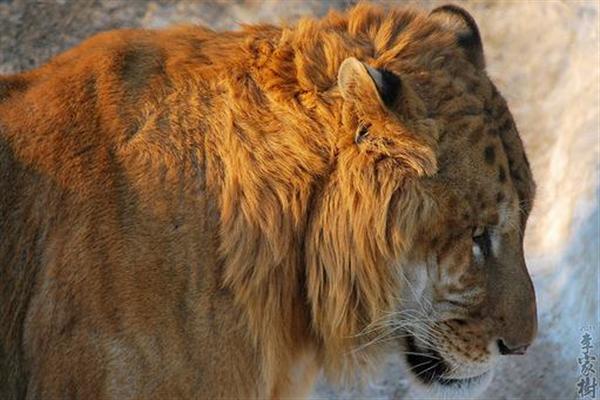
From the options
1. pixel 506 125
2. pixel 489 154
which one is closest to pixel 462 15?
pixel 506 125

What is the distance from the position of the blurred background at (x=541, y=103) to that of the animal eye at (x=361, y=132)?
211 cm

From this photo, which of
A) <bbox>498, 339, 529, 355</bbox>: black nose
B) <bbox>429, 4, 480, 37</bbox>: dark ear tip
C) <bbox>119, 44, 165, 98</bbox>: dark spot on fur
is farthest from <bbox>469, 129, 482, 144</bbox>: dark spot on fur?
<bbox>119, 44, 165, 98</bbox>: dark spot on fur

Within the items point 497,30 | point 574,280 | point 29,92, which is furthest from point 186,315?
point 497,30

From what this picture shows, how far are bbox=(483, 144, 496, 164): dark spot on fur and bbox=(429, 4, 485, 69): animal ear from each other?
1.01ft

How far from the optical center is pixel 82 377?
2.84 metres

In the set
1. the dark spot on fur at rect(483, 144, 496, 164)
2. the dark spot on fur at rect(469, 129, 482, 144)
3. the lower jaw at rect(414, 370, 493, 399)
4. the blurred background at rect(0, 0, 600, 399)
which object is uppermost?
the dark spot on fur at rect(469, 129, 482, 144)

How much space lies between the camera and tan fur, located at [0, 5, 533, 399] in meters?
2.86

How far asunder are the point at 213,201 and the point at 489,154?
78cm

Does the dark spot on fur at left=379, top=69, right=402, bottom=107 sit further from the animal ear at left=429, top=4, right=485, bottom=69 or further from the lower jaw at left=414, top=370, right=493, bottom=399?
the lower jaw at left=414, top=370, right=493, bottom=399

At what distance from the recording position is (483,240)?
3096 mm

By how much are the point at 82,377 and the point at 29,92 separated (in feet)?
2.72

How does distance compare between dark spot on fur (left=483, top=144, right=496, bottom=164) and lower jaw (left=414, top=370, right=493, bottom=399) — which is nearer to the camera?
dark spot on fur (left=483, top=144, right=496, bottom=164)

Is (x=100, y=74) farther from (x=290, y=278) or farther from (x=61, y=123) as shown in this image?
(x=290, y=278)

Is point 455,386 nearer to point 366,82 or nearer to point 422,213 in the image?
point 422,213
